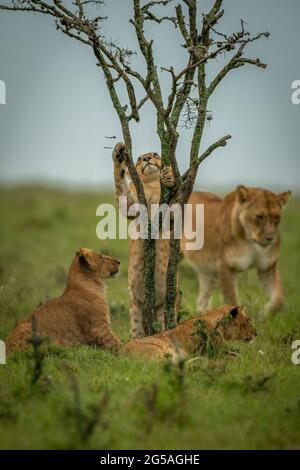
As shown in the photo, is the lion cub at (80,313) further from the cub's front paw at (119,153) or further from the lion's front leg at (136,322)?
the cub's front paw at (119,153)

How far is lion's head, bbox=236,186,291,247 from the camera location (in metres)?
Result: 10.3

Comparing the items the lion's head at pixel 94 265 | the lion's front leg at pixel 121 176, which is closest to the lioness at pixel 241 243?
the lion's head at pixel 94 265

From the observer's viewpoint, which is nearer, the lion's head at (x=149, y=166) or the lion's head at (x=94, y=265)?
the lion's head at (x=94, y=265)

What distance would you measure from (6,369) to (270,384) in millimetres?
2041

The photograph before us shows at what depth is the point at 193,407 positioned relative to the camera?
584 centimetres

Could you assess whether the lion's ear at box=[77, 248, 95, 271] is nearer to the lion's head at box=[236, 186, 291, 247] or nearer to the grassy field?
the grassy field

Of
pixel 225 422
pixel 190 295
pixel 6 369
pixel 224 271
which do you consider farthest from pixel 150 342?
pixel 190 295

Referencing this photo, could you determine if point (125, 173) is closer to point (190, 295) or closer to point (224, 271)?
point (224, 271)

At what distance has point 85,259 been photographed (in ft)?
26.9

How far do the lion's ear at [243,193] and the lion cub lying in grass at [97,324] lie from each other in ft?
8.61

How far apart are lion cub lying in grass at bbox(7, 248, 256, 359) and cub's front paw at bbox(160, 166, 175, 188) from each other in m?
1.03

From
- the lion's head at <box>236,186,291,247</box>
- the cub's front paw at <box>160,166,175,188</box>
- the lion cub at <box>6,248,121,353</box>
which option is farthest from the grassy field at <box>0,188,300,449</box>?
the cub's front paw at <box>160,166,175,188</box>

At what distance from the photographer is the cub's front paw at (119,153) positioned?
7.85 m
